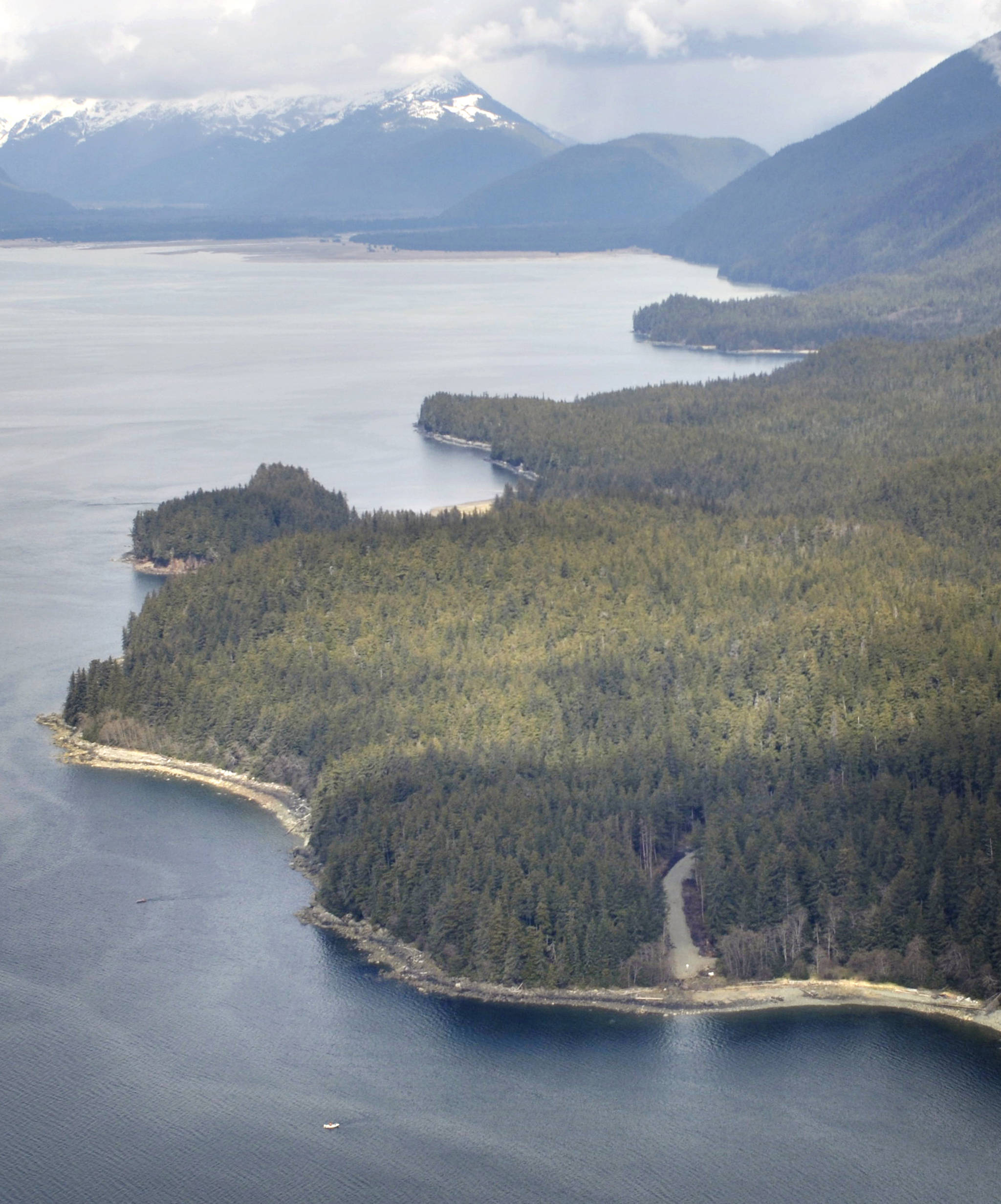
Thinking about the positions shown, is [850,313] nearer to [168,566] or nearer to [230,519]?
[230,519]

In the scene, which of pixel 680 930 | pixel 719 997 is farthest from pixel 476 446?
pixel 719 997

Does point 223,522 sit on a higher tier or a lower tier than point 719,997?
higher

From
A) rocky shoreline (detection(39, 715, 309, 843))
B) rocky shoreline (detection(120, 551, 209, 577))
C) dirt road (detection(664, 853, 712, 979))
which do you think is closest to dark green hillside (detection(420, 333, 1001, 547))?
rocky shoreline (detection(120, 551, 209, 577))

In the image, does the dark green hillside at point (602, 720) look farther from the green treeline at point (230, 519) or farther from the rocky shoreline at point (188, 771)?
the green treeline at point (230, 519)

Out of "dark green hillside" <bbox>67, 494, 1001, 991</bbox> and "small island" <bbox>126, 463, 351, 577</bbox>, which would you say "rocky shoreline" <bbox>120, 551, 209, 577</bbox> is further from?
"dark green hillside" <bbox>67, 494, 1001, 991</bbox>

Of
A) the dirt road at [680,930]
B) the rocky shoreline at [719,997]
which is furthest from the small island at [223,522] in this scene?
the rocky shoreline at [719,997]
